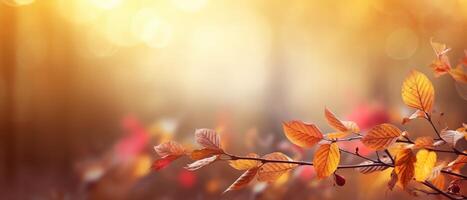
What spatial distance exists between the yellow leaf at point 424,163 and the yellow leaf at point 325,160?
61mm

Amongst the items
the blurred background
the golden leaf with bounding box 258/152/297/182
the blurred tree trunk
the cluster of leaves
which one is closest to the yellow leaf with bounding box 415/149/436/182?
the cluster of leaves

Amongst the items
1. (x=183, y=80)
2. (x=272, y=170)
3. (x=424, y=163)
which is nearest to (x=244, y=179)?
(x=272, y=170)

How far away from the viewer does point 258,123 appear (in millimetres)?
1176

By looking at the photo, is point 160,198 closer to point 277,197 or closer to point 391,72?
point 277,197

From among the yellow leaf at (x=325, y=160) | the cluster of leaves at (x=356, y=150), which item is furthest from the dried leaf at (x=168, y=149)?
the yellow leaf at (x=325, y=160)

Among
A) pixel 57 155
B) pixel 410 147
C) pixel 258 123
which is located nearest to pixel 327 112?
pixel 410 147

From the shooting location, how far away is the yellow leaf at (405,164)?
37 centimetres

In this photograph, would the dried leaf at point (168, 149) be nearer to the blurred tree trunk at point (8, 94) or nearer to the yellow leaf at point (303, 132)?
the yellow leaf at point (303, 132)

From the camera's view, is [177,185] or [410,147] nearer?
[410,147]

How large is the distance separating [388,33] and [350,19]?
10cm

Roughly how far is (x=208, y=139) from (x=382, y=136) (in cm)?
14

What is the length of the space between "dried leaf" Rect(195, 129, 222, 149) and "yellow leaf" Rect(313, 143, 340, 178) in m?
0.08

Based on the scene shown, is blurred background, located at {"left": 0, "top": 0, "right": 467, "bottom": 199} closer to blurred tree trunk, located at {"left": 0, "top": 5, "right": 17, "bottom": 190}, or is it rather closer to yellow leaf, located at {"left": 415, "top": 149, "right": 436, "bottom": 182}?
blurred tree trunk, located at {"left": 0, "top": 5, "right": 17, "bottom": 190}

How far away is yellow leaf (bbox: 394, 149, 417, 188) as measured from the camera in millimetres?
370
